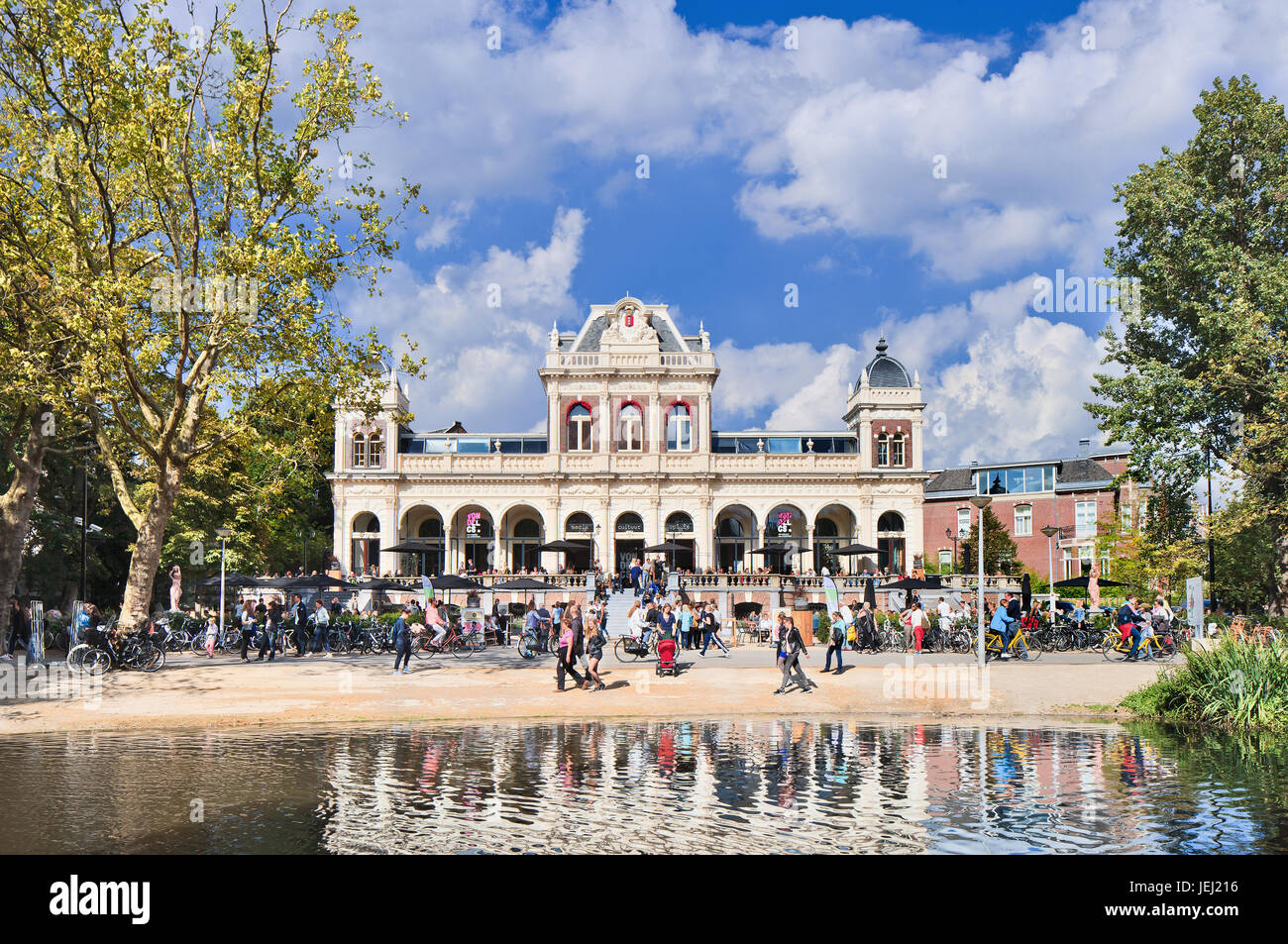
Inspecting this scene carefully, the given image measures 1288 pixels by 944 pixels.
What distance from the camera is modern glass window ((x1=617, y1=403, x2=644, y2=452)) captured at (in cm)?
5766

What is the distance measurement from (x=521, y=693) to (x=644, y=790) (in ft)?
29.4

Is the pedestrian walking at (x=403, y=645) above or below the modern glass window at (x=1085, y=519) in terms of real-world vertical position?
below

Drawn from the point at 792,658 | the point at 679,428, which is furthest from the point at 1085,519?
the point at 792,658

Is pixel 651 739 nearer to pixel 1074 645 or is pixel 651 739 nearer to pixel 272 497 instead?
pixel 272 497

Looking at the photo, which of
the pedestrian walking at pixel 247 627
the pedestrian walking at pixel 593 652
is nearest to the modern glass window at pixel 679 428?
the pedestrian walking at pixel 247 627

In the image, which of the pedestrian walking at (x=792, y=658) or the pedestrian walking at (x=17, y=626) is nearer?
the pedestrian walking at (x=792, y=658)

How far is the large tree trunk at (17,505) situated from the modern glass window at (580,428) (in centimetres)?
3477

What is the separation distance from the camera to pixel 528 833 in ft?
30.8

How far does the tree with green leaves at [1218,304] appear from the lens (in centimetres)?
3012

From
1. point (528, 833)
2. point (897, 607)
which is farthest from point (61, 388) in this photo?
point (897, 607)

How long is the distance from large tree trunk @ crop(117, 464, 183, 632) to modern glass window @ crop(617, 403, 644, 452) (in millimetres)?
35442

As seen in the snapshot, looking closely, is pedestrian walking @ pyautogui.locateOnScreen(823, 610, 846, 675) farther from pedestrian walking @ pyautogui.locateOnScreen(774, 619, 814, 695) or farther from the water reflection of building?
the water reflection of building

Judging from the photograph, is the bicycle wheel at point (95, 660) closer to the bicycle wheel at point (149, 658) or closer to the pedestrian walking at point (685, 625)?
the bicycle wheel at point (149, 658)
